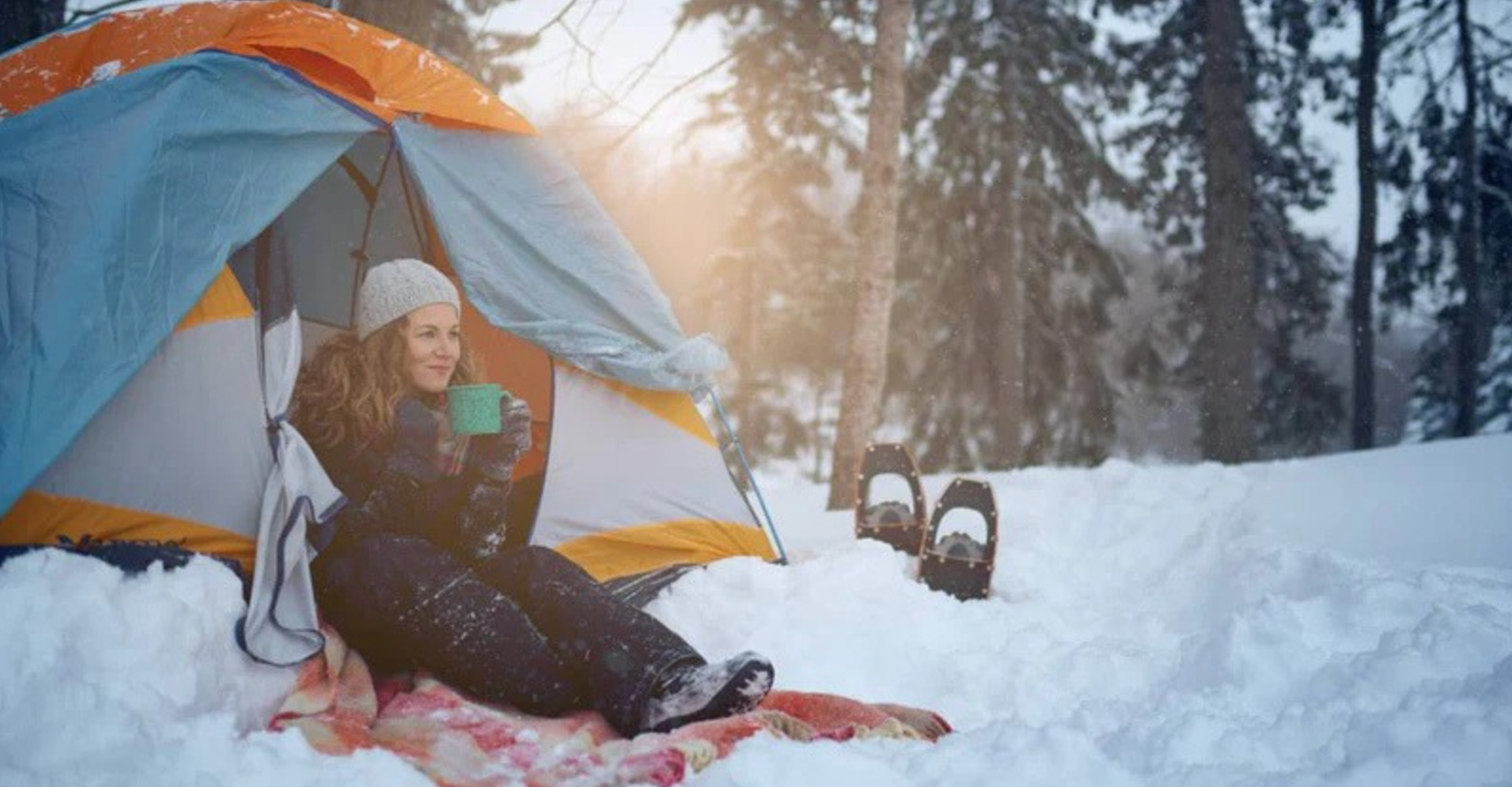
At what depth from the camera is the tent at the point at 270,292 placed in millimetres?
2477

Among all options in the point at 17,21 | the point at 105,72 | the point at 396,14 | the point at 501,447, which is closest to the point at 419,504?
the point at 501,447

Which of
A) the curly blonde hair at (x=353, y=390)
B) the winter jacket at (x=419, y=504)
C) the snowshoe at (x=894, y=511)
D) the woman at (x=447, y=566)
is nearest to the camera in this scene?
the woman at (x=447, y=566)

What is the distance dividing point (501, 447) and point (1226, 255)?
755cm

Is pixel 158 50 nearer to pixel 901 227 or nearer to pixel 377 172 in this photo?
pixel 377 172

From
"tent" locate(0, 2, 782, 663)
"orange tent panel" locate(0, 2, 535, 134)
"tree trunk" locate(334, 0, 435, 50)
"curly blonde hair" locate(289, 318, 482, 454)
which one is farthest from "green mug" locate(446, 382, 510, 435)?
"tree trunk" locate(334, 0, 435, 50)

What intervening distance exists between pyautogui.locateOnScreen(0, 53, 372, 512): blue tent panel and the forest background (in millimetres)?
2982

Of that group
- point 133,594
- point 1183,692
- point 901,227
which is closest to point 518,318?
point 133,594

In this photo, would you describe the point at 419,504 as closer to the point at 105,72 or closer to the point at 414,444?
the point at 414,444

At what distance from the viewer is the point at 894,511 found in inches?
170

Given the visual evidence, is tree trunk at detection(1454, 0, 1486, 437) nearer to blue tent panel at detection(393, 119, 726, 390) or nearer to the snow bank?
blue tent panel at detection(393, 119, 726, 390)

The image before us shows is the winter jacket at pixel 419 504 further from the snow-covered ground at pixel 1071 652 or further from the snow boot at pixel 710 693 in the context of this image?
the snow boot at pixel 710 693

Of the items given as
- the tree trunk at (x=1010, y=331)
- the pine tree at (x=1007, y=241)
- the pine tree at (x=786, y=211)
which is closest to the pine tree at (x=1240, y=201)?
the pine tree at (x=1007, y=241)

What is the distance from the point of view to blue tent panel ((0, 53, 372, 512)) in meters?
2.41

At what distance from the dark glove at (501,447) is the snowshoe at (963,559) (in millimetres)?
1777
